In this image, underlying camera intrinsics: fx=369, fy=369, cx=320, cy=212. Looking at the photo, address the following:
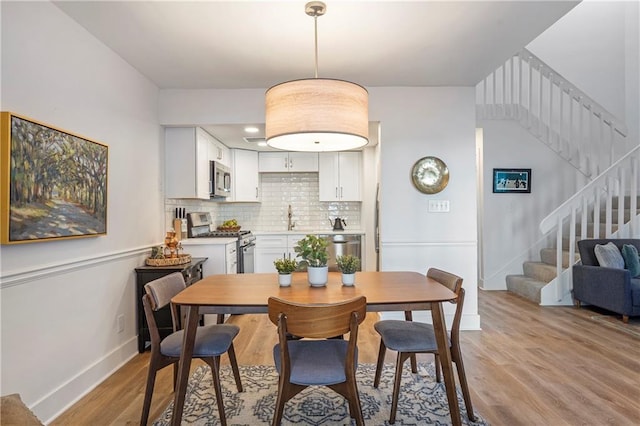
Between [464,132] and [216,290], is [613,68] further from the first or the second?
[216,290]

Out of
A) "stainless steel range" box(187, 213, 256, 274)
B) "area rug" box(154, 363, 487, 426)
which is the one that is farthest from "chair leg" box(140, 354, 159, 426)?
"stainless steel range" box(187, 213, 256, 274)

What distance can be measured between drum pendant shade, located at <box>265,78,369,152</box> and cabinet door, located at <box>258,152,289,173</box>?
3.70 metres

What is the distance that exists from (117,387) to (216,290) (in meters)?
1.20

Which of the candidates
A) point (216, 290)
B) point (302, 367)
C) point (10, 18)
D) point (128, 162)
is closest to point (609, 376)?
point (302, 367)

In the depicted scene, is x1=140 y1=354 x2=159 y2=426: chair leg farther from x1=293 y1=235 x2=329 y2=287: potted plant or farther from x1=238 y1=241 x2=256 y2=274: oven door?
x1=238 y1=241 x2=256 y2=274: oven door

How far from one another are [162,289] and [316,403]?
1162mm

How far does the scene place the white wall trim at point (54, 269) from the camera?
6.14 ft

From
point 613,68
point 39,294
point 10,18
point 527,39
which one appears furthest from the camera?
point 613,68

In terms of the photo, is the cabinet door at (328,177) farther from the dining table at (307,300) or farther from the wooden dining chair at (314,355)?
the wooden dining chair at (314,355)

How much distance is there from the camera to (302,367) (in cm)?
175

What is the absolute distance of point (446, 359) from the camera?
1.93m

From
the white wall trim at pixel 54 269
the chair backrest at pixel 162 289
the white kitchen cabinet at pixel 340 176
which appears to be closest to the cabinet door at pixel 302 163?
the white kitchen cabinet at pixel 340 176

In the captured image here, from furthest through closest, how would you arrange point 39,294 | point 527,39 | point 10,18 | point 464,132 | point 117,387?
1. point 464,132
2. point 527,39
3. point 117,387
4. point 39,294
5. point 10,18

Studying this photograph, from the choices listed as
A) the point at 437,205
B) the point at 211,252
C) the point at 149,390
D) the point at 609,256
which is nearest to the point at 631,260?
the point at 609,256
